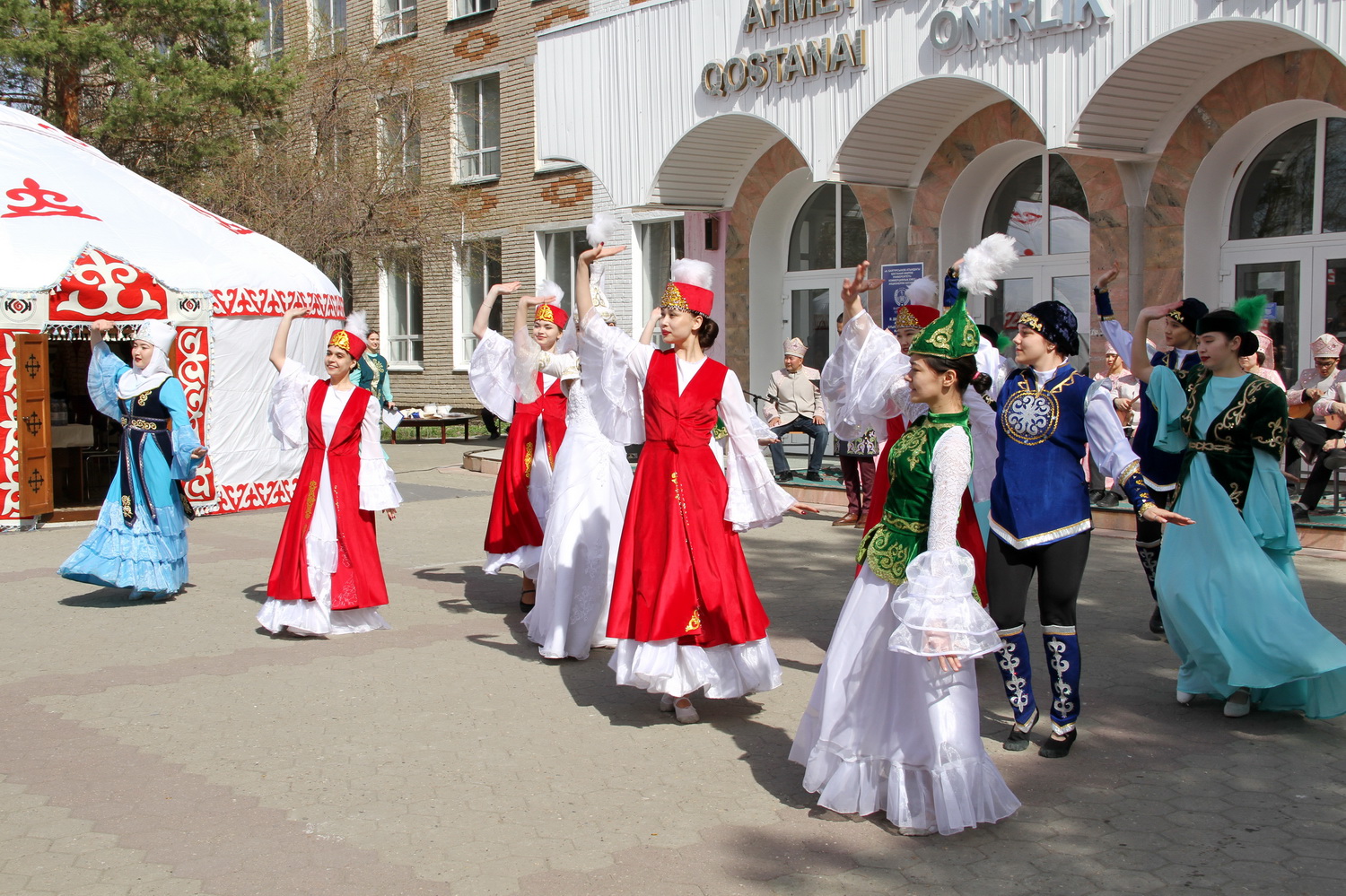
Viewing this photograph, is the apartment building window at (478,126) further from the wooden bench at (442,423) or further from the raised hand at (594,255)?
the raised hand at (594,255)

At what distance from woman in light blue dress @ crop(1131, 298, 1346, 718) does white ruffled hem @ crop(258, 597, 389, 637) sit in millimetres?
4502

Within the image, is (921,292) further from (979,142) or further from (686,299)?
(979,142)

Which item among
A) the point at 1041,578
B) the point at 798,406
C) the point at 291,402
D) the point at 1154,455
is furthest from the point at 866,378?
the point at 798,406

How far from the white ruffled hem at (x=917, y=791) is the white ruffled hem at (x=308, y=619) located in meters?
3.95

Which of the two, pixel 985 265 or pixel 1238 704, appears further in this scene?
pixel 1238 704

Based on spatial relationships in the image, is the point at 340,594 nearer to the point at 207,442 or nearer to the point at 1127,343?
the point at 1127,343

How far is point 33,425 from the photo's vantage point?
502 inches

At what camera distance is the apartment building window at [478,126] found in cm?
2308

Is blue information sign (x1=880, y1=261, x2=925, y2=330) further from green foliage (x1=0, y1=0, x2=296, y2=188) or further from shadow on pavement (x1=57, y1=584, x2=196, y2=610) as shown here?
green foliage (x1=0, y1=0, x2=296, y2=188)

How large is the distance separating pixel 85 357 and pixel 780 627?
13496mm

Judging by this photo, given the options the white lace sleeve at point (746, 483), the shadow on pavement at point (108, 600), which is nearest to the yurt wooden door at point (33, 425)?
the shadow on pavement at point (108, 600)

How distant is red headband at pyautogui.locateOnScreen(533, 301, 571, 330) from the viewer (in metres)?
7.66

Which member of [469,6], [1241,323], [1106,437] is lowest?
[1106,437]

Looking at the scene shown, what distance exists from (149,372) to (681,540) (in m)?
4.94
